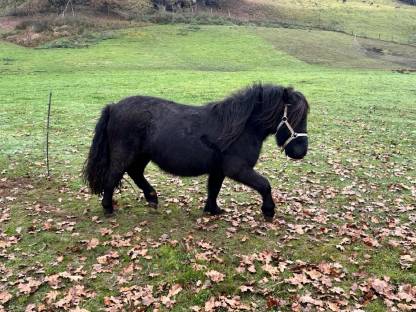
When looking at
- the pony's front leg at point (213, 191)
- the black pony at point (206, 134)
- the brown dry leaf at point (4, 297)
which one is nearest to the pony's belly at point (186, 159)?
the black pony at point (206, 134)

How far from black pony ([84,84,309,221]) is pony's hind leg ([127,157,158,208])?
14.5 inches

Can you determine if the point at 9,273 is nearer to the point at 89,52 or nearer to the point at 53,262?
the point at 53,262

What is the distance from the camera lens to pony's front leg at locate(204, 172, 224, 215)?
8461 mm

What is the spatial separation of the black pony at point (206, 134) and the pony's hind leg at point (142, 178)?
1.21 ft

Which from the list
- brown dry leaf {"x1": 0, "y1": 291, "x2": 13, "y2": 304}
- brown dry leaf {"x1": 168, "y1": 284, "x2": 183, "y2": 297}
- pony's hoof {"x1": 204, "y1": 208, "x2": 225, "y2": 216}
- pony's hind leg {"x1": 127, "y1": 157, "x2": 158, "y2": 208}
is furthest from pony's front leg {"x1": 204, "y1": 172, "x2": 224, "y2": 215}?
brown dry leaf {"x1": 0, "y1": 291, "x2": 13, "y2": 304}

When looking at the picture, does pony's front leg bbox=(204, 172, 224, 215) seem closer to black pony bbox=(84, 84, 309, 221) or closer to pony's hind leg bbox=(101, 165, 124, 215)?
black pony bbox=(84, 84, 309, 221)

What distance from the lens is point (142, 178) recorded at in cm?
916

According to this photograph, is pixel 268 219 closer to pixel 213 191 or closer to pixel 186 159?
pixel 213 191

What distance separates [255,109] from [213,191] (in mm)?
1887

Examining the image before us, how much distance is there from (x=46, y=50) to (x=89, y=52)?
5135 millimetres

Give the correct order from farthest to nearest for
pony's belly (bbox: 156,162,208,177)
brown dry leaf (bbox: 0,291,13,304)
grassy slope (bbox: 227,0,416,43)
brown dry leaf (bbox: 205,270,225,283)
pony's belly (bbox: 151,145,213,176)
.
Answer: grassy slope (bbox: 227,0,416,43) < pony's belly (bbox: 156,162,208,177) < pony's belly (bbox: 151,145,213,176) < brown dry leaf (bbox: 205,270,225,283) < brown dry leaf (bbox: 0,291,13,304)

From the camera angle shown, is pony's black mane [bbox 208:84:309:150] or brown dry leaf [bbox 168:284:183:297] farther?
pony's black mane [bbox 208:84:309:150]

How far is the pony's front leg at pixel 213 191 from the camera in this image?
8.46 metres

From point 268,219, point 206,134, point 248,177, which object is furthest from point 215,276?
point 206,134
